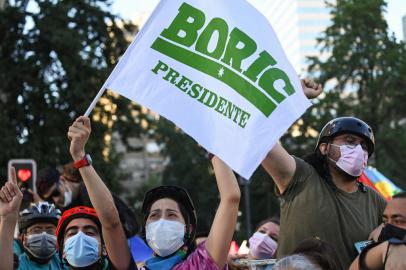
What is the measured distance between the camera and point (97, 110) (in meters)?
22.4

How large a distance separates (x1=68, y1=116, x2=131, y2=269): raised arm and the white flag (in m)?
0.34

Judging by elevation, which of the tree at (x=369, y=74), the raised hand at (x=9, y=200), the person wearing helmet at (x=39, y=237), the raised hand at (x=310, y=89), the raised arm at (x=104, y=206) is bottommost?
the person wearing helmet at (x=39, y=237)

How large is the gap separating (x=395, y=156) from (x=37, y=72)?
15694mm

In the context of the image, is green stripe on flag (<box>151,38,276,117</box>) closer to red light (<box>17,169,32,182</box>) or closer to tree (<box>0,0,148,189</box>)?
red light (<box>17,169,32,182</box>)

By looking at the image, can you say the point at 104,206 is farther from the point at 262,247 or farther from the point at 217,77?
the point at 262,247

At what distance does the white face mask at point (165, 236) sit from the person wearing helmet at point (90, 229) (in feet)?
0.58

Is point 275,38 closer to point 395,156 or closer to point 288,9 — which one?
point 395,156

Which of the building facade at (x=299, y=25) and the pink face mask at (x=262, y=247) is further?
the building facade at (x=299, y=25)

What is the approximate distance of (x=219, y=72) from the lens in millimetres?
4223

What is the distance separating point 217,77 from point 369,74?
95.8 feet

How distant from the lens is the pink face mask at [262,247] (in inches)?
226

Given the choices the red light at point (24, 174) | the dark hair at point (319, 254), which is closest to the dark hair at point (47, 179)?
the red light at point (24, 174)

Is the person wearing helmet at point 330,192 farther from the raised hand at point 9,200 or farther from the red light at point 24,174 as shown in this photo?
the red light at point 24,174

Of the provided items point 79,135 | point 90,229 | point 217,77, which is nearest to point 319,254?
point 217,77
